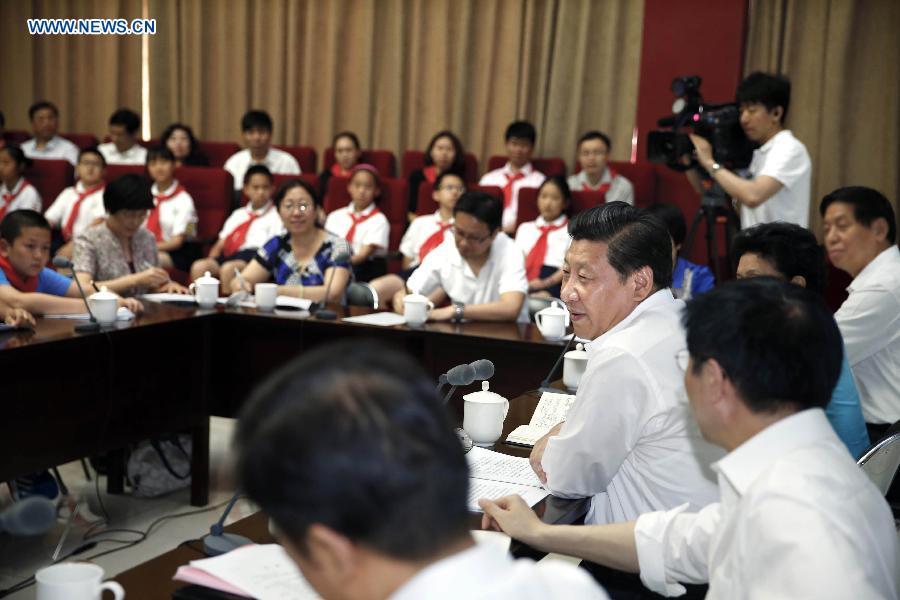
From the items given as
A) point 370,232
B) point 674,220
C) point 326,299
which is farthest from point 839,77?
point 326,299

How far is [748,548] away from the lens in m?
1.12

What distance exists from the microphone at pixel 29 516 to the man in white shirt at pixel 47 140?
704 cm

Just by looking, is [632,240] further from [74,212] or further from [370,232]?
[74,212]

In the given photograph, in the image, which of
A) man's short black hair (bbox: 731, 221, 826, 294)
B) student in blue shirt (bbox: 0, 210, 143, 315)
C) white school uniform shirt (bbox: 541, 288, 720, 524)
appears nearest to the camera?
white school uniform shirt (bbox: 541, 288, 720, 524)

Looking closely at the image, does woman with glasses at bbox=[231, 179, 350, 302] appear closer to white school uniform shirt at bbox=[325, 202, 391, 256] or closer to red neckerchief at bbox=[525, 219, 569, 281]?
red neckerchief at bbox=[525, 219, 569, 281]

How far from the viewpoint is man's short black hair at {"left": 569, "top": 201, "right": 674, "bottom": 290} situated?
1959mm

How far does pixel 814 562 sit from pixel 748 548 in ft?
0.27

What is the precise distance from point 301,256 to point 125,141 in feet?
11.7

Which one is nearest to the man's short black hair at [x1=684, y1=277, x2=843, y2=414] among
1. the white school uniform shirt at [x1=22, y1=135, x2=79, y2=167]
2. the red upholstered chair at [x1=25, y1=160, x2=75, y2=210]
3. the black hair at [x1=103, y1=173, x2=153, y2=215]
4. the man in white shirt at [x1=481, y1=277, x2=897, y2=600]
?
the man in white shirt at [x1=481, y1=277, x2=897, y2=600]

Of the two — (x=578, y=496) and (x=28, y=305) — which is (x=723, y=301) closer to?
(x=578, y=496)

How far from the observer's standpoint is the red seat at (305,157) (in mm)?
7250

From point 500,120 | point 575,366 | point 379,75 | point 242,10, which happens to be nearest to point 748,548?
point 575,366

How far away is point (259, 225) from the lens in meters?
5.90

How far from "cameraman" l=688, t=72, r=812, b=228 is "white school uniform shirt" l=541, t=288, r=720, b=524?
231 cm
